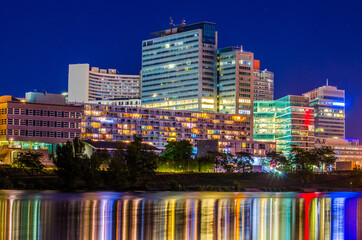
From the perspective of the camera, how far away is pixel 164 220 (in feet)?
218

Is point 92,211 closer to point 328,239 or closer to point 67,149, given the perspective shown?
point 328,239

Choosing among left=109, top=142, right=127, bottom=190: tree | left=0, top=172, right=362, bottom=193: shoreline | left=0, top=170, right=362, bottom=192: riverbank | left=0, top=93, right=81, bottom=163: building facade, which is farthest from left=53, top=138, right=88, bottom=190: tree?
left=0, top=93, right=81, bottom=163: building facade

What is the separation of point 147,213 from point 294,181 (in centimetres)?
11745

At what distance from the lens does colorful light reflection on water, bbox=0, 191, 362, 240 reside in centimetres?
5562

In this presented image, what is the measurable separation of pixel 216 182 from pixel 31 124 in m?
73.4

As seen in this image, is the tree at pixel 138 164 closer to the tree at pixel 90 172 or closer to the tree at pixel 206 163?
the tree at pixel 90 172

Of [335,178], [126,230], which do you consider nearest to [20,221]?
[126,230]

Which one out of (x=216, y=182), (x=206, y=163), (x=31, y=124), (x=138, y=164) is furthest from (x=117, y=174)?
(x=31, y=124)

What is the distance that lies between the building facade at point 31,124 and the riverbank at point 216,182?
59.8 meters

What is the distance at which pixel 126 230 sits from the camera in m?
57.3

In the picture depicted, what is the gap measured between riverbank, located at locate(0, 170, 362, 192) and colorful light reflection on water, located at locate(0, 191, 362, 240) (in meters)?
28.5

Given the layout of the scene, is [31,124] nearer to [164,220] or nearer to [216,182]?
[216,182]

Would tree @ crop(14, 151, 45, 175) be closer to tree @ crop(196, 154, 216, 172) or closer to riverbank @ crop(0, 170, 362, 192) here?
riverbank @ crop(0, 170, 362, 192)

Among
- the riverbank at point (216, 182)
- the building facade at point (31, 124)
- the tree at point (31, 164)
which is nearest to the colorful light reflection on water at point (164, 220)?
the riverbank at point (216, 182)
